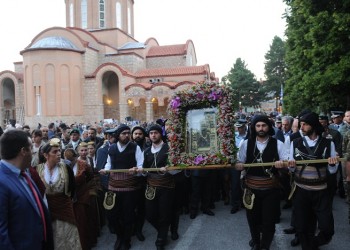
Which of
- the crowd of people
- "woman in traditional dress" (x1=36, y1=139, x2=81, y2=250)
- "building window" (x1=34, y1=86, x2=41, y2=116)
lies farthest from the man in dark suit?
"building window" (x1=34, y1=86, x2=41, y2=116)

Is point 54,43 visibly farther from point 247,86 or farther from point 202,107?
point 202,107

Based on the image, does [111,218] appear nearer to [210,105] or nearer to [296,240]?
[210,105]

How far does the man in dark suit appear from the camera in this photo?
268cm

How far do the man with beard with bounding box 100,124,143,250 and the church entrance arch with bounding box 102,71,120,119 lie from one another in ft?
113

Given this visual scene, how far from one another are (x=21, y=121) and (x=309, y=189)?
40529mm

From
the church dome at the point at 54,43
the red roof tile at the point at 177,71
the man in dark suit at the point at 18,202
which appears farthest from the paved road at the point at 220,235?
the church dome at the point at 54,43

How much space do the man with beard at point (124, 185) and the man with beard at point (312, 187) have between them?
2.58 metres

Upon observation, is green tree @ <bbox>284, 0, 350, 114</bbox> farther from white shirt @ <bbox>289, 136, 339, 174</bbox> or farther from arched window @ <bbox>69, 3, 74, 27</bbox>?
arched window @ <bbox>69, 3, 74, 27</bbox>

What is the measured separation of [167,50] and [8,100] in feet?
70.2

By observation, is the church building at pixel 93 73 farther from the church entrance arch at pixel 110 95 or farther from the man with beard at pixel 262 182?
the man with beard at pixel 262 182

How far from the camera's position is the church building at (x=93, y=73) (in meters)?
35.9

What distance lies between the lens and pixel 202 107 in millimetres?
5742

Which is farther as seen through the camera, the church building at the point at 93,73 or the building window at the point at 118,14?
the building window at the point at 118,14

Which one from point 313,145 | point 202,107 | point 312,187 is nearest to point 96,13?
point 202,107
